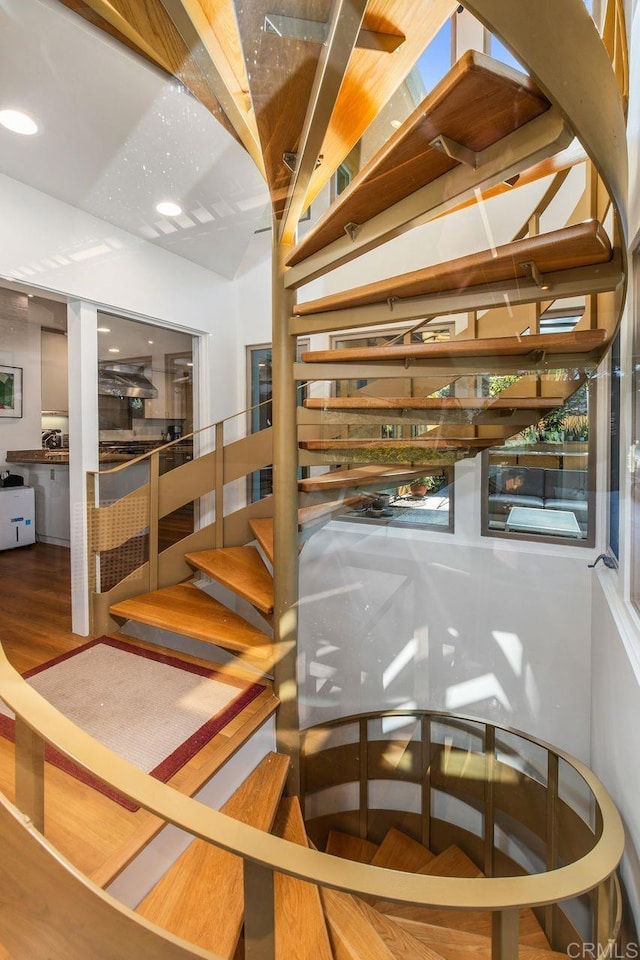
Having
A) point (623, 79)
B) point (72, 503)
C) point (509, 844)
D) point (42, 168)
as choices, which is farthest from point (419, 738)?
point (42, 168)

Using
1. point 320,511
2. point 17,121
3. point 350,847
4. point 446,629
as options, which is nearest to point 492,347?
point 320,511

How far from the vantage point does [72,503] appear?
1921 millimetres

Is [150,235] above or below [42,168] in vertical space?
below

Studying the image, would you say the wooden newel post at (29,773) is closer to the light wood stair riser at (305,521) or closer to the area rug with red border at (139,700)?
the area rug with red border at (139,700)

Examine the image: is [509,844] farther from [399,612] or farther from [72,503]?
[72,503]

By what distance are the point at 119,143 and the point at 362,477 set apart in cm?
149

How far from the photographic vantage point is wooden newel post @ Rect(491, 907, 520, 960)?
685mm

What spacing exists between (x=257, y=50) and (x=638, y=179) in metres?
1.00

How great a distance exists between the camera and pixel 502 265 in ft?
3.18

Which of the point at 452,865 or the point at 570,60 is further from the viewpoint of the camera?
the point at 452,865

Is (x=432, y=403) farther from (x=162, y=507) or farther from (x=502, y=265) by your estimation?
(x=162, y=507)

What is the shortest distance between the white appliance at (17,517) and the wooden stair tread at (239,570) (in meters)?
0.79

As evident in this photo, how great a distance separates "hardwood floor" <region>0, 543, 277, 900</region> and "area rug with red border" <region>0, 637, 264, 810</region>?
0.04 meters

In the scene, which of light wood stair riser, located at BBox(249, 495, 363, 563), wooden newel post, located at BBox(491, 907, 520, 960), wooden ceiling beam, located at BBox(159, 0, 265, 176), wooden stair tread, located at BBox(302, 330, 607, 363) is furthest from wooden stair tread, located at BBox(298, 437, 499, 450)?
wooden newel post, located at BBox(491, 907, 520, 960)
